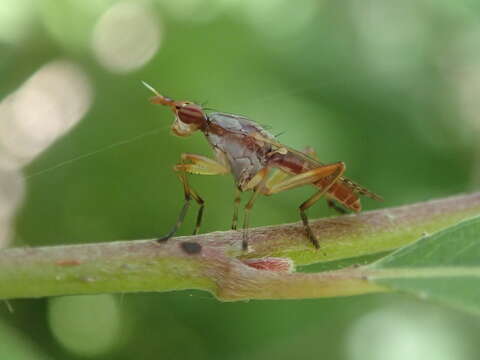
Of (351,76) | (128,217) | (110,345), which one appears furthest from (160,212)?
(351,76)

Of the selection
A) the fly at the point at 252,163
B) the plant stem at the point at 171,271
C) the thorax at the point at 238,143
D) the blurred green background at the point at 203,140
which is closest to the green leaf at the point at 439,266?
the plant stem at the point at 171,271

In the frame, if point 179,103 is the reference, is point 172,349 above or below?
below

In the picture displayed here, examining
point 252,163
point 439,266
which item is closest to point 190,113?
point 252,163

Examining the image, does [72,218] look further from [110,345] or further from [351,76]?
[351,76]

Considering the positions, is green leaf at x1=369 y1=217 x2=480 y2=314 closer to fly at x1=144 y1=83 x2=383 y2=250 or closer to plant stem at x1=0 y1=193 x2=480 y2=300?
plant stem at x1=0 y1=193 x2=480 y2=300

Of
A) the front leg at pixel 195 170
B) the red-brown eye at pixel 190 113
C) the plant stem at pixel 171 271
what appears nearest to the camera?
the plant stem at pixel 171 271

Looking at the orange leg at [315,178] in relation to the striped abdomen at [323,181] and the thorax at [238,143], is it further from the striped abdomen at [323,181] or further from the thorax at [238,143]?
the thorax at [238,143]

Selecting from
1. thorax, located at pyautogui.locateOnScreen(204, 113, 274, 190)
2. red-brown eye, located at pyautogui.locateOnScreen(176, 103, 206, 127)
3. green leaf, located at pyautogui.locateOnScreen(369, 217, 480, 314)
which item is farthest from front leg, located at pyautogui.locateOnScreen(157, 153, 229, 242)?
green leaf, located at pyautogui.locateOnScreen(369, 217, 480, 314)
